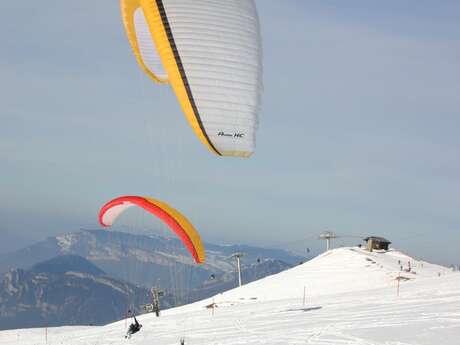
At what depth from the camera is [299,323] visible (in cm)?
3012

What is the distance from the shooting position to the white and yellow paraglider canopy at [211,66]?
20.6 m

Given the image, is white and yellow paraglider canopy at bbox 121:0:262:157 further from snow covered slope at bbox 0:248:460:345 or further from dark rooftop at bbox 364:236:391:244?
dark rooftop at bbox 364:236:391:244

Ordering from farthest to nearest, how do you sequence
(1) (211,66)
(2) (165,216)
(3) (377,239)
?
(3) (377,239) → (2) (165,216) → (1) (211,66)

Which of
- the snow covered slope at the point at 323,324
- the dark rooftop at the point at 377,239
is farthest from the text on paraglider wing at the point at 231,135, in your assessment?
the dark rooftop at the point at 377,239

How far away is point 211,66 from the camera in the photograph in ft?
67.7

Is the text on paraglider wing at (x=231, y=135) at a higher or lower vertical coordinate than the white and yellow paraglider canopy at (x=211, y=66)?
lower

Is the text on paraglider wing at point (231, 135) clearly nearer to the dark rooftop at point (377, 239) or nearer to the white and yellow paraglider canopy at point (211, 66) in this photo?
the white and yellow paraglider canopy at point (211, 66)

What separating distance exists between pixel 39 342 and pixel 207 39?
25.6 meters

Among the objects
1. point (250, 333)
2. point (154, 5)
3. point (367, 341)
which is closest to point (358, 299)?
point (250, 333)

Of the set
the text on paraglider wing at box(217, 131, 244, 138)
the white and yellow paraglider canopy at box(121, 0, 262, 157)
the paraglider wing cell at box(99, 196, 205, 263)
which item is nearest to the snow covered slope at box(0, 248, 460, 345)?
the paraglider wing cell at box(99, 196, 205, 263)

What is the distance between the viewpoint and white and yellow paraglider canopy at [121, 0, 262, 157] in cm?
2061

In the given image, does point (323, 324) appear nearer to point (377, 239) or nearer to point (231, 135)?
point (231, 135)

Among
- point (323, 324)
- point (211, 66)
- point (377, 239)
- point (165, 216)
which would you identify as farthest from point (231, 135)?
point (377, 239)

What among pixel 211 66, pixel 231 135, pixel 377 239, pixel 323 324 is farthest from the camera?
pixel 377 239
